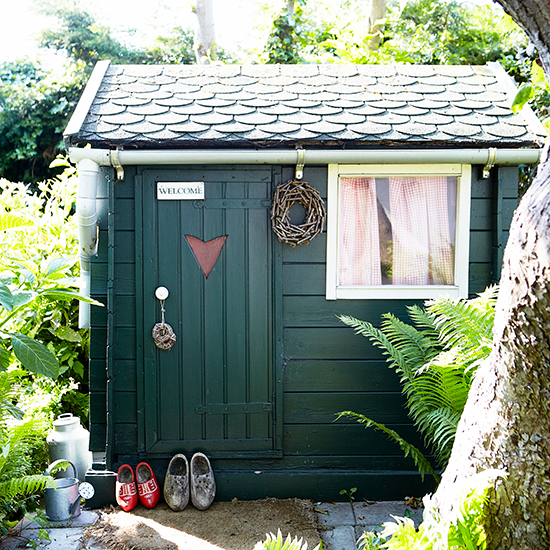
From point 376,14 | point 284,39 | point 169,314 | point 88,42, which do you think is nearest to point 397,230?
point 169,314

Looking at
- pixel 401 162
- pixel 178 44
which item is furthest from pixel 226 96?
pixel 178 44

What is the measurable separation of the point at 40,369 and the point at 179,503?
125 cm

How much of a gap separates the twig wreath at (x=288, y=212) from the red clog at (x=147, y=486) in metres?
1.70

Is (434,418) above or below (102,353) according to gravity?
below

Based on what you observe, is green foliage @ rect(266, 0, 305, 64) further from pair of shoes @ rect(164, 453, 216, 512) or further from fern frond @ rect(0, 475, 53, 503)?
fern frond @ rect(0, 475, 53, 503)

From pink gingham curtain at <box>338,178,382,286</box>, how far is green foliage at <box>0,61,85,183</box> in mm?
7699

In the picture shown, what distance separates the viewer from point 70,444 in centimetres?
349

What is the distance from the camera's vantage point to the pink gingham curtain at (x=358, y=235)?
131 inches

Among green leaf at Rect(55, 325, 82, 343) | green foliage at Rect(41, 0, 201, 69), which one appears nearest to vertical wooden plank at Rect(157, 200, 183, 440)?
green leaf at Rect(55, 325, 82, 343)

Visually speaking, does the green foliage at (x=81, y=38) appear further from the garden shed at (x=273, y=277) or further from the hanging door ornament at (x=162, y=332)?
the hanging door ornament at (x=162, y=332)

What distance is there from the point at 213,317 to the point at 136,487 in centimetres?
118

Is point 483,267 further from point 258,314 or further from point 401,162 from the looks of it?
point 258,314

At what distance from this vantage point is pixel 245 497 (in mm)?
3326

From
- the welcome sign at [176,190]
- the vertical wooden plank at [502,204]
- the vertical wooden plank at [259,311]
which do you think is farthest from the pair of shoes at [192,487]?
the vertical wooden plank at [502,204]
